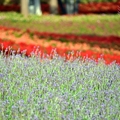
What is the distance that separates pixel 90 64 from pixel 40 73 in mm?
1179

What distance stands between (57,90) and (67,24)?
24.5 m

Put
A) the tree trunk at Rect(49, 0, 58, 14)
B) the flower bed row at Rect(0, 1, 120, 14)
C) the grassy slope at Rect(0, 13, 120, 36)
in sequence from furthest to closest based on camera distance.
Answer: the flower bed row at Rect(0, 1, 120, 14)
the tree trunk at Rect(49, 0, 58, 14)
the grassy slope at Rect(0, 13, 120, 36)

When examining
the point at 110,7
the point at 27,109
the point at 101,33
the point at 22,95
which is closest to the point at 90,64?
the point at 22,95

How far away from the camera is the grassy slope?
31.9 meters

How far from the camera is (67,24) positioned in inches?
1310

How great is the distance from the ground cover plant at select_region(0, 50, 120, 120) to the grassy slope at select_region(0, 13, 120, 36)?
807 inches

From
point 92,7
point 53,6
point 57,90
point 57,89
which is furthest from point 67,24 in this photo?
point 57,90

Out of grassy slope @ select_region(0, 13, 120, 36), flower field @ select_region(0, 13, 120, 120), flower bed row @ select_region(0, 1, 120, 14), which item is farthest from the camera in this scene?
flower bed row @ select_region(0, 1, 120, 14)

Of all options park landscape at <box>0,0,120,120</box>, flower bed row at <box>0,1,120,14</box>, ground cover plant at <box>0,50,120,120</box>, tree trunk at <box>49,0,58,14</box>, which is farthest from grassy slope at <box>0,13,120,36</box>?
ground cover plant at <box>0,50,120,120</box>

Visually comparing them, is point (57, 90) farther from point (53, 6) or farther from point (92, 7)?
point (92, 7)

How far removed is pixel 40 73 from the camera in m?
10.3

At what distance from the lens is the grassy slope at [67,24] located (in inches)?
1256

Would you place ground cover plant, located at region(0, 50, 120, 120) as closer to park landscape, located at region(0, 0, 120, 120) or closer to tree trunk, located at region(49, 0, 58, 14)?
park landscape, located at region(0, 0, 120, 120)

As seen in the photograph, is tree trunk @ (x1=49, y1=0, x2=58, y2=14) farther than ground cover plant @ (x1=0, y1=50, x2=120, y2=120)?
Yes
